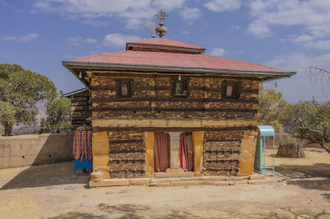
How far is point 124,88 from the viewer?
10.8 metres

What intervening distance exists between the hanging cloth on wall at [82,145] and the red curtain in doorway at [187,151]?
4.53m

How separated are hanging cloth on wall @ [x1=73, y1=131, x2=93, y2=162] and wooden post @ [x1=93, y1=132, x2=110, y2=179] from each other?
5.51 ft

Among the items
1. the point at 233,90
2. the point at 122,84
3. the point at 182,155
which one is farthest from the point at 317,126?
the point at 122,84

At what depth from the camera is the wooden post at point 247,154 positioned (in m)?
11.8

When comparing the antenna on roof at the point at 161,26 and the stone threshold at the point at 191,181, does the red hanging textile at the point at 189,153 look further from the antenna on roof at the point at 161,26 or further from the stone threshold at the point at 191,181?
the antenna on roof at the point at 161,26

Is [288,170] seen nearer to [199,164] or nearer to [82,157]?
[199,164]

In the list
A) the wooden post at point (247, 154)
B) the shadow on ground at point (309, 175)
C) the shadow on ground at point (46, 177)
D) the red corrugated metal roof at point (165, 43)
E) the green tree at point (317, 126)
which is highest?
the red corrugated metal roof at point (165, 43)

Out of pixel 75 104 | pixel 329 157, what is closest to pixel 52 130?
pixel 75 104

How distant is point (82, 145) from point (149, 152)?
357cm

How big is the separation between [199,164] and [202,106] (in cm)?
270

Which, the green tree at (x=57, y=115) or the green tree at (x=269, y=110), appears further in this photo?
the green tree at (x=57, y=115)

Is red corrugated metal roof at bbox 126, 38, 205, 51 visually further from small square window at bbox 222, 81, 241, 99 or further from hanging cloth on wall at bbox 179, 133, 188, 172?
hanging cloth on wall at bbox 179, 133, 188, 172

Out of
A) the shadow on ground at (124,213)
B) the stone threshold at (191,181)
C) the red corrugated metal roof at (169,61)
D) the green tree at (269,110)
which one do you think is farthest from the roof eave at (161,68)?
the green tree at (269,110)

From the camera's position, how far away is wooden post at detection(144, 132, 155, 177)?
10969 millimetres
